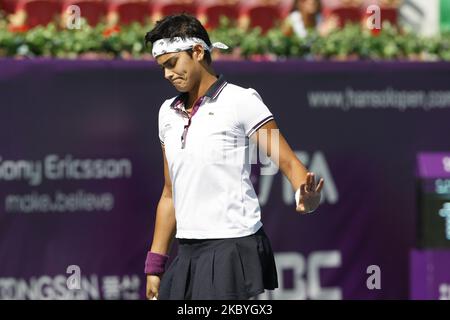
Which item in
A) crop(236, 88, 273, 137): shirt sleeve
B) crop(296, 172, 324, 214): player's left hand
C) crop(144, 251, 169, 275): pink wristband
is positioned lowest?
crop(144, 251, 169, 275): pink wristband

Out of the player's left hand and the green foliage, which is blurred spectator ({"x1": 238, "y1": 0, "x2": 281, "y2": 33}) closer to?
the green foliage

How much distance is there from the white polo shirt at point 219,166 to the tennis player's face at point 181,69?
0.34 feet

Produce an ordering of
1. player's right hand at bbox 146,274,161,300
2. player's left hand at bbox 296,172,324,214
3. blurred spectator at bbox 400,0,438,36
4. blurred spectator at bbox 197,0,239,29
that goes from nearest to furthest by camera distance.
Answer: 1. player's left hand at bbox 296,172,324,214
2. player's right hand at bbox 146,274,161,300
3. blurred spectator at bbox 197,0,239,29
4. blurred spectator at bbox 400,0,438,36

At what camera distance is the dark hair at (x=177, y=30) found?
16.0 ft

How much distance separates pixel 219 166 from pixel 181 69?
0.45m

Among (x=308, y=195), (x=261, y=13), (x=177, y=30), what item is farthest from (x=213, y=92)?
(x=261, y=13)

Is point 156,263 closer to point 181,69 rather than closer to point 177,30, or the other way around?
point 181,69

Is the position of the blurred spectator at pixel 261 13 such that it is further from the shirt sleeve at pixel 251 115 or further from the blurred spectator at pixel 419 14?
the shirt sleeve at pixel 251 115

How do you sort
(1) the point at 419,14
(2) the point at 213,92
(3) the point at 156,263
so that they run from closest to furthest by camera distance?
(2) the point at 213,92 < (3) the point at 156,263 < (1) the point at 419,14

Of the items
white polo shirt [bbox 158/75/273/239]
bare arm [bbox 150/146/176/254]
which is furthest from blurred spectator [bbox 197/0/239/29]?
white polo shirt [bbox 158/75/273/239]

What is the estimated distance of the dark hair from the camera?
4.89 meters

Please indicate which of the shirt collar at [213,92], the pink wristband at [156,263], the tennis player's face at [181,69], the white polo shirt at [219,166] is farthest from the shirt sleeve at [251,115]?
the pink wristband at [156,263]

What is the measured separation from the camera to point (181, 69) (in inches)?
192
